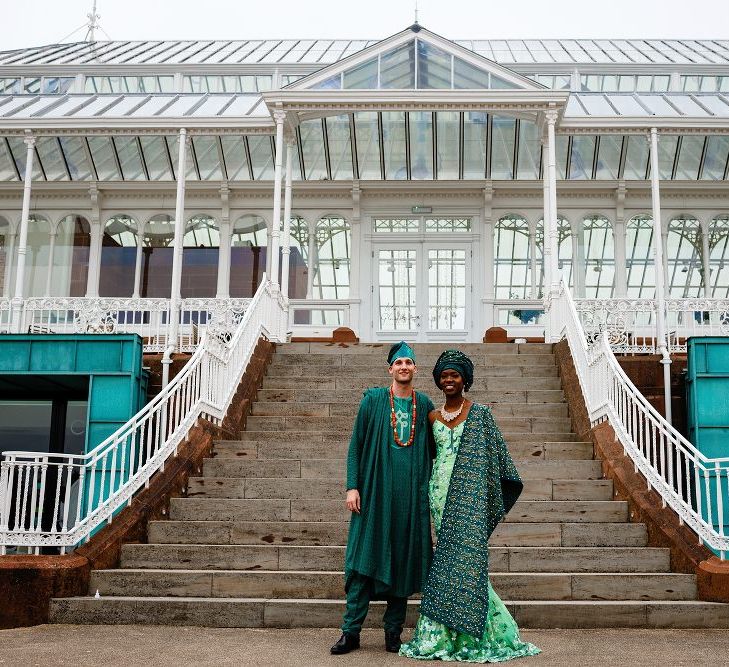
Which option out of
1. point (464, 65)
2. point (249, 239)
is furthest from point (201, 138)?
point (464, 65)

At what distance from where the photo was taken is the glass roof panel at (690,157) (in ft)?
53.8

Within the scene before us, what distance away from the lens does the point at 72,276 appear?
17125mm

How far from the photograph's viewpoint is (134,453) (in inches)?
311

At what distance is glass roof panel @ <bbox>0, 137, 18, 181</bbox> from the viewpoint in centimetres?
1706

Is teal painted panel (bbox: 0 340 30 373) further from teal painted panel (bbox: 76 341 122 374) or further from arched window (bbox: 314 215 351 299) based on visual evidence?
arched window (bbox: 314 215 351 299)

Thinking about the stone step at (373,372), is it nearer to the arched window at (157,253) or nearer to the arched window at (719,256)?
the arched window at (157,253)

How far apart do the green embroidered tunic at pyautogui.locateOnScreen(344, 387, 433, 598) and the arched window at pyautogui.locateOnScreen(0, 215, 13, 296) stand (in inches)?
543

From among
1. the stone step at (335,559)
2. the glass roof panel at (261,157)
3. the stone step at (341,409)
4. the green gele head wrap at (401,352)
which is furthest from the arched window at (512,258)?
the green gele head wrap at (401,352)

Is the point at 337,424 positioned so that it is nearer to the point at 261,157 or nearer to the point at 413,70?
the point at 413,70

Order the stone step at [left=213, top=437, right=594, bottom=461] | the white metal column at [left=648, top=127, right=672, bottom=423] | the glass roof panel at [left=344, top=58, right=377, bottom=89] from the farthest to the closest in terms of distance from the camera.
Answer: the glass roof panel at [left=344, top=58, right=377, bottom=89] < the white metal column at [left=648, top=127, right=672, bottom=423] < the stone step at [left=213, top=437, right=594, bottom=461]

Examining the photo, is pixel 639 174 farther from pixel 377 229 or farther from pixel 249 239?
pixel 249 239

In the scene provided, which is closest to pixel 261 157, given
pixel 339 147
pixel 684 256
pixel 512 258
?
pixel 339 147

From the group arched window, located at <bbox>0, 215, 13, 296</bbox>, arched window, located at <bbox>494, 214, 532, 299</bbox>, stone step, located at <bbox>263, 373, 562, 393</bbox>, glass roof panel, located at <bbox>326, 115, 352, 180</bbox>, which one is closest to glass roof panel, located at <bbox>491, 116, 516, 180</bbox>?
arched window, located at <bbox>494, 214, 532, 299</bbox>

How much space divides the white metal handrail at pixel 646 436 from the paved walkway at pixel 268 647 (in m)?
1.08
